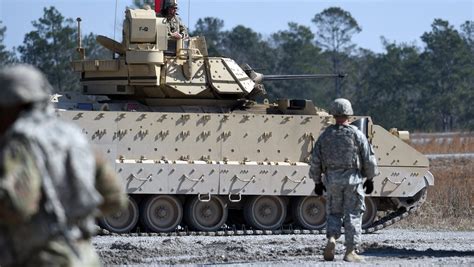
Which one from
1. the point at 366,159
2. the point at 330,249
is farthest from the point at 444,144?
the point at 330,249

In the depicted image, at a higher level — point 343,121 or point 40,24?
point 40,24

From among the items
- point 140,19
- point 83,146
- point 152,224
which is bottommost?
point 152,224

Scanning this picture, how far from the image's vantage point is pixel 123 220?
19812mm

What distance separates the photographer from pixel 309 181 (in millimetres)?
20391

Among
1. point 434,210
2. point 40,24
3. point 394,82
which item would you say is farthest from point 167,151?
point 394,82

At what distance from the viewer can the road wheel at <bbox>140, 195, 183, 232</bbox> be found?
783 inches

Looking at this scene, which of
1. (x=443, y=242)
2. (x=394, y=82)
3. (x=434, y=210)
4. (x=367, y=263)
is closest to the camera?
(x=367, y=263)

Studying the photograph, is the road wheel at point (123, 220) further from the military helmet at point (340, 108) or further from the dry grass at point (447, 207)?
the military helmet at point (340, 108)

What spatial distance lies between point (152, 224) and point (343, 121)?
6.93m

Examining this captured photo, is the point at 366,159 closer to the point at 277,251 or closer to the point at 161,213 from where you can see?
the point at 277,251

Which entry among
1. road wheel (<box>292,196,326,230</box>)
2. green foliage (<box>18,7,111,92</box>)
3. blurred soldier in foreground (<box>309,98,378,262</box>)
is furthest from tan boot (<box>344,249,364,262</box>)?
green foliage (<box>18,7,111,92</box>)

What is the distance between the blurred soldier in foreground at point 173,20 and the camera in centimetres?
2194

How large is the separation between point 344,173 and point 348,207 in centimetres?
35

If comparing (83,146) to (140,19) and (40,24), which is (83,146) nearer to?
(140,19)
